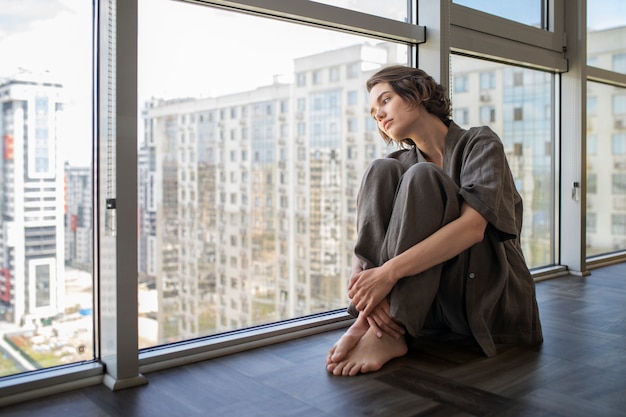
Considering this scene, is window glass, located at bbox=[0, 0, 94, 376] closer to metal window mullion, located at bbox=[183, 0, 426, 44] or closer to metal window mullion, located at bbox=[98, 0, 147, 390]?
metal window mullion, located at bbox=[98, 0, 147, 390]

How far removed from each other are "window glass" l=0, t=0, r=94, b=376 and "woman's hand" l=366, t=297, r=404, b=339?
0.72 metres

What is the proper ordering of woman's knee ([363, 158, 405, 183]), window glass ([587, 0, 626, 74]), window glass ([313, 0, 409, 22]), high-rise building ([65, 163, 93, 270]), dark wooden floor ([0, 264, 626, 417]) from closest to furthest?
→ dark wooden floor ([0, 264, 626, 417]) → high-rise building ([65, 163, 93, 270]) → woman's knee ([363, 158, 405, 183]) → window glass ([313, 0, 409, 22]) → window glass ([587, 0, 626, 74])

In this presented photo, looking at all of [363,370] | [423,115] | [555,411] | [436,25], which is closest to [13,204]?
Answer: [363,370]

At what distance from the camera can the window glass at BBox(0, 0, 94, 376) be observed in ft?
4.42

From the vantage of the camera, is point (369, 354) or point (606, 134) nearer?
point (369, 354)

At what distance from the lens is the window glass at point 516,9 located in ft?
8.06

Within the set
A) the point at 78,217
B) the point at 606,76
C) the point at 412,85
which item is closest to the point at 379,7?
the point at 412,85

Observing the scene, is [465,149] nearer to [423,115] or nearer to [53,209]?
[423,115]

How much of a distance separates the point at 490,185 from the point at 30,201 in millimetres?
1125

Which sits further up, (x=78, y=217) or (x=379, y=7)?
(x=379, y=7)

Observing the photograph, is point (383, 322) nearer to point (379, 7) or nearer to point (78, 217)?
point (78, 217)

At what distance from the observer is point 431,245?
1.43m

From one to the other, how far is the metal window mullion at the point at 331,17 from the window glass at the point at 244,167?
0.06m

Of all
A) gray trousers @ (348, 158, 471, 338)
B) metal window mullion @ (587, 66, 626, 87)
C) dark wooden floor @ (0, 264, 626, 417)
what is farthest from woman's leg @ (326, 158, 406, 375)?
metal window mullion @ (587, 66, 626, 87)
